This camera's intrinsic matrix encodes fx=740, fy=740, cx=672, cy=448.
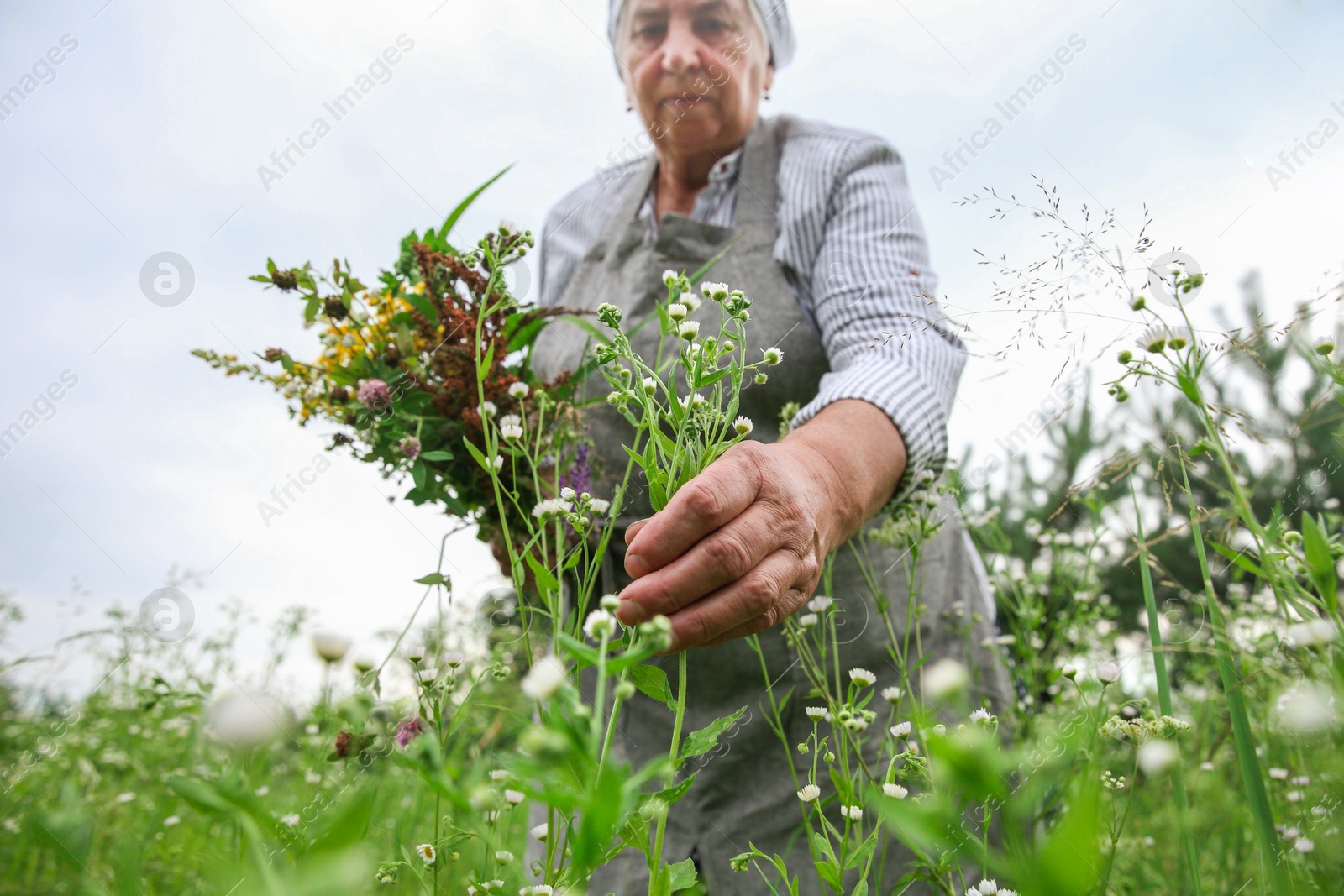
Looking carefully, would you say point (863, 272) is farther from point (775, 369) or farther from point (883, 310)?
point (775, 369)

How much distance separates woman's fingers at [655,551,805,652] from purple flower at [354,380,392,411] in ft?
1.75

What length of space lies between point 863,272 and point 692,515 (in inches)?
31.7

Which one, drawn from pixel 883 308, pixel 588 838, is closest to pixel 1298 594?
pixel 588 838

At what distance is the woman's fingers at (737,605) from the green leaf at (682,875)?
16 cm

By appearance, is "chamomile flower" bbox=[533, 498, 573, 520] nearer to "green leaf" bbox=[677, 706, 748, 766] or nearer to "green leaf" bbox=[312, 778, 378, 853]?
"green leaf" bbox=[677, 706, 748, 766]

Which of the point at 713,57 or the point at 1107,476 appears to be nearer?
the point at 1107,476

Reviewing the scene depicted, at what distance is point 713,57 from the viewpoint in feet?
4.81

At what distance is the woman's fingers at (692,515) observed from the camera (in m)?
0.54

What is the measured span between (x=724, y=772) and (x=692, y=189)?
121 centimetres

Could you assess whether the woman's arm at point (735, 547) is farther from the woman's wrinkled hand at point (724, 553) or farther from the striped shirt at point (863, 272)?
the striped shirt at point (863, 272)

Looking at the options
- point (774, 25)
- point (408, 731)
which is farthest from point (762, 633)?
point (774, 25)

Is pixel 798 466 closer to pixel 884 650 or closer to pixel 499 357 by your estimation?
pixel 499 357

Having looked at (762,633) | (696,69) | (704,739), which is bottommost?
(762,633)

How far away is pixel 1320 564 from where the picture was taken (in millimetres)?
388
